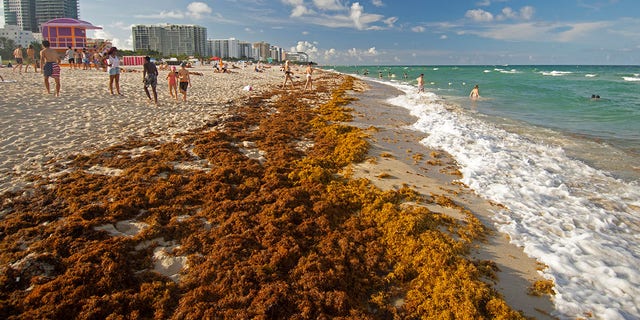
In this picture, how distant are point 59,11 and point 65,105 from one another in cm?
16177

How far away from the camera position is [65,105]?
1015 centimetres

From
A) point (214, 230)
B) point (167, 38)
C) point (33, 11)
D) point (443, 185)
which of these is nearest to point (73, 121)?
point (214, 230)

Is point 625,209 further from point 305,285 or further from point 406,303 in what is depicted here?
point 305,285

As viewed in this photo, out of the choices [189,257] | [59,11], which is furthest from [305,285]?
[59,11]

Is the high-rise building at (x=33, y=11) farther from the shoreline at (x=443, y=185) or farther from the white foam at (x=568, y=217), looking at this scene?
the white foam at (x=568, y=217)

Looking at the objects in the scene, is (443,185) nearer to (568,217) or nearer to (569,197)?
(568,217)

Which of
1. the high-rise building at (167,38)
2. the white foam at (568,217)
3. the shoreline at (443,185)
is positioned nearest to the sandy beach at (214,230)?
the shoreline at (443,185)

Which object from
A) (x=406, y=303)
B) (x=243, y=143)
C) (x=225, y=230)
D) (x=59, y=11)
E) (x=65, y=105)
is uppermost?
(x=59, y=11)

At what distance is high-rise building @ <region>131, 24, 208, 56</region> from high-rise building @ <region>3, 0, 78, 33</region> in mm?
31832

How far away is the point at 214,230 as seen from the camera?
3.86 m

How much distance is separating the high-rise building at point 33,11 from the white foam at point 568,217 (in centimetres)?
16870

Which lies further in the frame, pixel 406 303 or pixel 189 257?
Result: pixel 189 257

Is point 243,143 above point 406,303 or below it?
above

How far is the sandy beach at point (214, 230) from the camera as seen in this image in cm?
276
